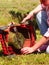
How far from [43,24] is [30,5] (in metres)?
4.93

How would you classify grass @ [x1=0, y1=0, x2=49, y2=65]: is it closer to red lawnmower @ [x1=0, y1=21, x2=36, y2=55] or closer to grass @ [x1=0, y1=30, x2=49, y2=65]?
grass @ [x1=0, y1=30, x2=49, y2=65]

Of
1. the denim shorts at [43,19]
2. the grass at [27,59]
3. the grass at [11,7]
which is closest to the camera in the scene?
the grass at [27,59]

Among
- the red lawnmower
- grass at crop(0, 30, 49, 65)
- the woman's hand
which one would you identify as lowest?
grass at crop(0, 30, 49, 65)

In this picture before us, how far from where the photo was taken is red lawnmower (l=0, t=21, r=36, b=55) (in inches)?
209

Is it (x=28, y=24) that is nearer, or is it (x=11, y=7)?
(x=28, y=24)

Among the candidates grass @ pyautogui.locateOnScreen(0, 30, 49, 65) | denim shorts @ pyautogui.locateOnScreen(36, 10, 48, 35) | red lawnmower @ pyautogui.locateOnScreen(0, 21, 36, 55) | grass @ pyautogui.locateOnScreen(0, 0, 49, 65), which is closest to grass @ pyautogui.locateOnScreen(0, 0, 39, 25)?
grass @ pyautogui.locateOnScreen(0, 0, 49, 65)

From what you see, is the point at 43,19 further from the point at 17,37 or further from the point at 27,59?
the point at 27,59

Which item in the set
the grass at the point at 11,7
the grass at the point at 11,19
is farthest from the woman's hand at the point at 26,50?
the grass at the point at 11,7

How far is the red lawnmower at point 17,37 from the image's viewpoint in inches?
209

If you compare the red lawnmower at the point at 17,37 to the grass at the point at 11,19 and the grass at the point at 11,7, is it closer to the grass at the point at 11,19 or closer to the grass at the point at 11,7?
the grass at the point at 11,19

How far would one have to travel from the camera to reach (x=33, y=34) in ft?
19.0

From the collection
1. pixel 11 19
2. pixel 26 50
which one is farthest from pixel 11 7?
pixel 26 50

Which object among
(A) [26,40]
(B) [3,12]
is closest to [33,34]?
(A) [26,40]

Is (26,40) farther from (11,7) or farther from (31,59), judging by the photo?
(11,7)
